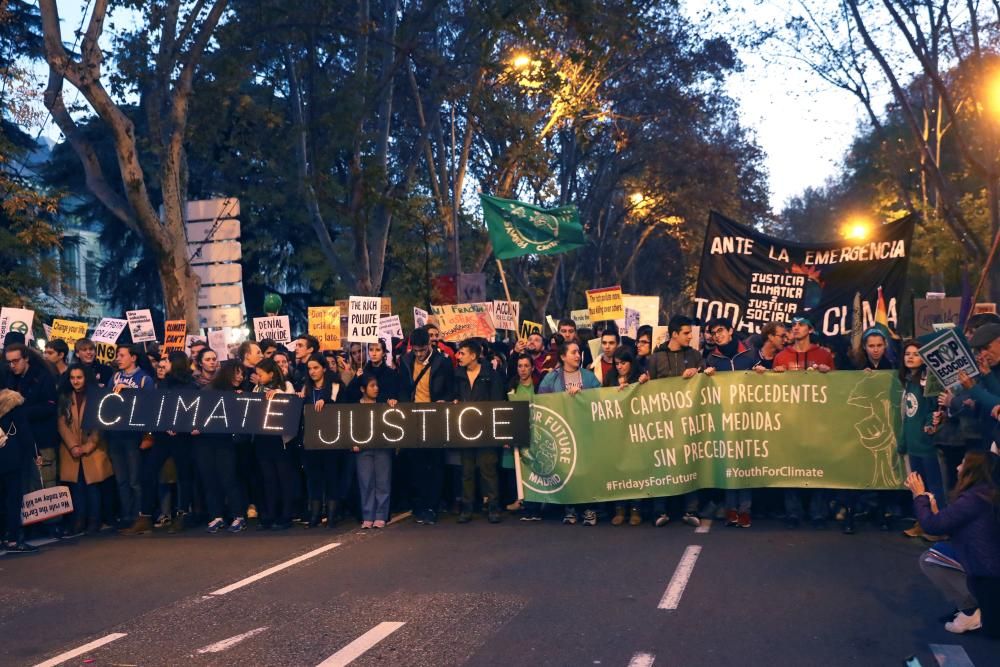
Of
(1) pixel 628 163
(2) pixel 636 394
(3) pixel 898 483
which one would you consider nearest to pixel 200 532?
(2) pixel 636 394

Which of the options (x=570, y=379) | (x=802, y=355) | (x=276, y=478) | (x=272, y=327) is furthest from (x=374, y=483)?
A: (x=272, y=327)

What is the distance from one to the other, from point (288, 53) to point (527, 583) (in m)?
15.5

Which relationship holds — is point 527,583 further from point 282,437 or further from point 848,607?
point 282,437

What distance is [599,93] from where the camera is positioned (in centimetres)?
3122

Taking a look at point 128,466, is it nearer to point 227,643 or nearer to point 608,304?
point 227,643

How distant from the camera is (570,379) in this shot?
12.3 metres

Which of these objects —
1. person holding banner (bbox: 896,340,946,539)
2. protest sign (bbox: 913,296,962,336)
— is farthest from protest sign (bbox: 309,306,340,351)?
person holding banner (bbox: 896,340,946,539)

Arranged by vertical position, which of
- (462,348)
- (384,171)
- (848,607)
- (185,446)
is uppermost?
(384,171)

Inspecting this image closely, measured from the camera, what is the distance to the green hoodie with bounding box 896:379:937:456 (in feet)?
33.7

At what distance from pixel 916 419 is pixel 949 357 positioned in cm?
158

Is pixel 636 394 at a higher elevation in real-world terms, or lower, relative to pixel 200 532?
higher

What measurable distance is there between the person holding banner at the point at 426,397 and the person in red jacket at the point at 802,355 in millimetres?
3419

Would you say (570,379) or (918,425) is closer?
(918,425)

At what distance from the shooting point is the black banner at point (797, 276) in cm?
1362
